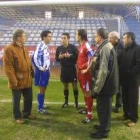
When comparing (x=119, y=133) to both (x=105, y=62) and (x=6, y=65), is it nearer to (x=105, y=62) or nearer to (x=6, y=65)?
(x=105, y=62)

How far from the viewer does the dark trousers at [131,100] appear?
18.4 feet

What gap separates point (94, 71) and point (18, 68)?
139 centimetres

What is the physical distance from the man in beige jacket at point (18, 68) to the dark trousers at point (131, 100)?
5.79 feet

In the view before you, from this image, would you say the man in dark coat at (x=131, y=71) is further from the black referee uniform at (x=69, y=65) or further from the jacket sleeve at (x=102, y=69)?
the black referee uniform at (x=69, y=65)

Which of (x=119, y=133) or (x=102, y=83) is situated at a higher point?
(x=102, y=83)

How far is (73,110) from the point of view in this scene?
6715 millimetres

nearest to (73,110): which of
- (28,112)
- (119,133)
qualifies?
(28,112)

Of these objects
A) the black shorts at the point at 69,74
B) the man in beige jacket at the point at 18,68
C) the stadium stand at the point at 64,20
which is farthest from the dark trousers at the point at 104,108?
the stadium stand at the point at 64,20

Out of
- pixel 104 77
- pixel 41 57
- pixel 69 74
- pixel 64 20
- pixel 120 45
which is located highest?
pixel 64 20

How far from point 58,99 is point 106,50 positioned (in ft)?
11.1

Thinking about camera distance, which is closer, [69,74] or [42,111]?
[42,111]

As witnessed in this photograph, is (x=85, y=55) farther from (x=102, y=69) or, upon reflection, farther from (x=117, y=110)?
(x=117, y=110)

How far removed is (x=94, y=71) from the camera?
4.98 metres

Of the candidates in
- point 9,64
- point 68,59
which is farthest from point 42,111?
point 9,64
